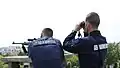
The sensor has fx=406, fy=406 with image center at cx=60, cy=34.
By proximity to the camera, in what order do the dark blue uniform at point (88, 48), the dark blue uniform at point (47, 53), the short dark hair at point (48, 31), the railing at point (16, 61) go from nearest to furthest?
the dark blue uniform at point (88, 48)
the dark blue uniform at point (47, 53)
the short dark hair at point (48, 31)
the railing at point (16, 61)

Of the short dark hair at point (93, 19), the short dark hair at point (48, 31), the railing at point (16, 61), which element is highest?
the short dark hair at point (93, 19)

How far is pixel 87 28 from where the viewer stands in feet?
12.4

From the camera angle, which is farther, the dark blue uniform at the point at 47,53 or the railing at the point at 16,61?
the railing at the point at 16,61

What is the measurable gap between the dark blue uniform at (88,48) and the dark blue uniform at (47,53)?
321 mm

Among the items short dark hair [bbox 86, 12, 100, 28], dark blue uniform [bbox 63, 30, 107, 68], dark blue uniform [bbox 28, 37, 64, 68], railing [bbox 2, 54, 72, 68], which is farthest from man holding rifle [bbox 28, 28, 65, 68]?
railing [bbox 2, 54, 72, 68]

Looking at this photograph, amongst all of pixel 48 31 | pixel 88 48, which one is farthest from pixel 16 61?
pixel 88 48

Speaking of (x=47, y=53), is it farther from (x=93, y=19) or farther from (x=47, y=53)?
(x=93, y=19)

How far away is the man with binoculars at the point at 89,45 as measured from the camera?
12.2 feet

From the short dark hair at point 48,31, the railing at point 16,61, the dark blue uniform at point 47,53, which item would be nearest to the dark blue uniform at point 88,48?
the dark blue uniform at point 47,53

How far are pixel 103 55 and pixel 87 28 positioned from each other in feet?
→ 0.97

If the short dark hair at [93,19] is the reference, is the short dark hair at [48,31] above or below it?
below

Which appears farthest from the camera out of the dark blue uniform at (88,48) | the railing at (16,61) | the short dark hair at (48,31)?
the railing at (16,61)

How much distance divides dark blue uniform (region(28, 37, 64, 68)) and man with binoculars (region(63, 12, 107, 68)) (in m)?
0.32

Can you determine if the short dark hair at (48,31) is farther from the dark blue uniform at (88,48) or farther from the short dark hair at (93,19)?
the short dark hair at (93,19)
